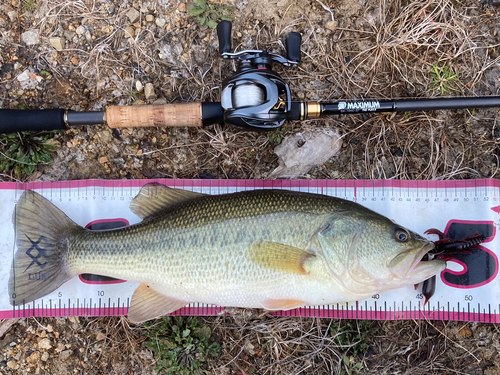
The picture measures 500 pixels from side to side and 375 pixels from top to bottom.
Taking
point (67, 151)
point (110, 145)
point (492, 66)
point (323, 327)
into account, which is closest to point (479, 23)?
point (492, 66)

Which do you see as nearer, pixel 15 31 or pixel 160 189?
pixel 160 189

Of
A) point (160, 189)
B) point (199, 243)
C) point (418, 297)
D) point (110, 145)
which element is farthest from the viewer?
point (110, 145)

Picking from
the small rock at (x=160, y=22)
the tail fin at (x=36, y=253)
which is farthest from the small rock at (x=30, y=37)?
the tail fin at (x=36, y=253)

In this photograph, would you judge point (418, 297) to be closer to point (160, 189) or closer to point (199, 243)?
point (199, 243)

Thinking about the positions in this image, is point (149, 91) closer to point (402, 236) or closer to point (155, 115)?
point (155, 115)

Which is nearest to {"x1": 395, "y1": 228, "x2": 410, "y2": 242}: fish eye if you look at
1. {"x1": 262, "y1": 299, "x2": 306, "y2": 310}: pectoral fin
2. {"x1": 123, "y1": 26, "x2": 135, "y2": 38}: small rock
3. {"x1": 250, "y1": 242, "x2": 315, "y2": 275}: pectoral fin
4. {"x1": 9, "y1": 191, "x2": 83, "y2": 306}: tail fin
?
{"x1": 250, "y1": 242, "x2": 315, "y2": 275}: pectoral fin

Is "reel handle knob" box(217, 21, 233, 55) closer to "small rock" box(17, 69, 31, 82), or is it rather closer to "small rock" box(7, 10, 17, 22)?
"small rock" box(17, 69, 31, 82)
